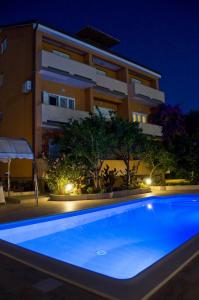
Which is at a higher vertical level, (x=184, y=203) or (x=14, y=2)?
(x=14, y=2)

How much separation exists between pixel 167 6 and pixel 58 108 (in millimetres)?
11340

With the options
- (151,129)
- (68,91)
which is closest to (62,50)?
(68,91)

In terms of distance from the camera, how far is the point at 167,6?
2025cm

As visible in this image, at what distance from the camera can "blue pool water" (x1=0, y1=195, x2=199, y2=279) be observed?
650cm

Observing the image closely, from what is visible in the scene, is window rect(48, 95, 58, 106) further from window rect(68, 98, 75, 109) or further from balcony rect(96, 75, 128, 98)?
balcony rect(96, 75, 128, 98)

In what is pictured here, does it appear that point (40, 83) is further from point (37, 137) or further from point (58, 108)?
point (37, 137)

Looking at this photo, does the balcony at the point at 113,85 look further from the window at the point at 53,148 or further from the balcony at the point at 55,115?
the window at the point at 53,148

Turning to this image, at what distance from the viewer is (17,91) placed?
21141mm

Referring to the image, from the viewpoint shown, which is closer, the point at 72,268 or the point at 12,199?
the point at 72,268

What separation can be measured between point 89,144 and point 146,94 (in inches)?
526

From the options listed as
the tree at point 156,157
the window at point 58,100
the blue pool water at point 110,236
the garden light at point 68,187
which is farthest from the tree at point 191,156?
the garden light at point 68,187

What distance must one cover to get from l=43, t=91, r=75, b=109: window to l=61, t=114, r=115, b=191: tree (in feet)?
15.5

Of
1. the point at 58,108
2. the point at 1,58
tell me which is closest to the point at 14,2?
the point at 1,58

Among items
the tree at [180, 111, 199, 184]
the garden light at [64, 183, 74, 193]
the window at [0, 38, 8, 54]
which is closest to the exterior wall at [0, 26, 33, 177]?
the window at [0, 38, 8, 54]
